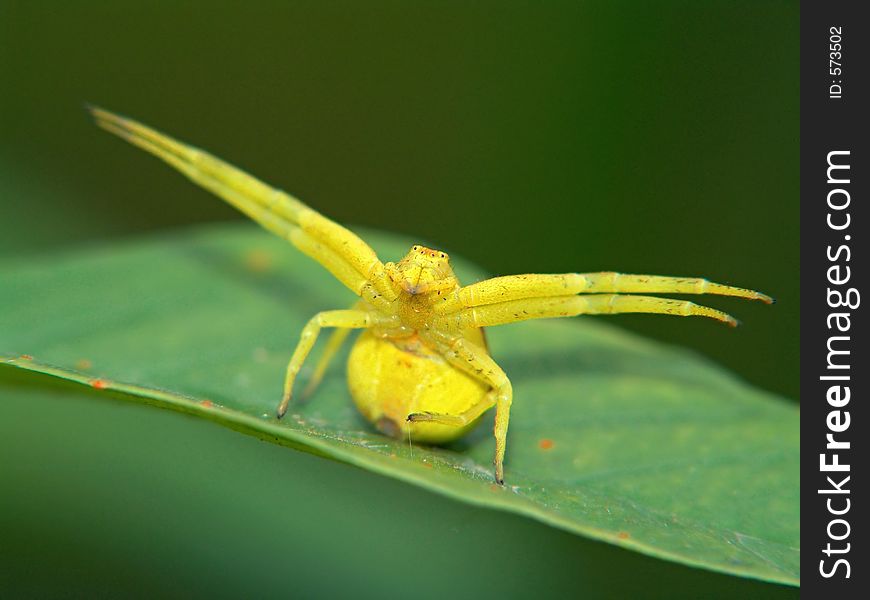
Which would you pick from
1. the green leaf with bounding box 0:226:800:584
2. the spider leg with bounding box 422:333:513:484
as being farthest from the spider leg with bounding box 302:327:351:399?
the spider leg with bounding box 422:333:513:484

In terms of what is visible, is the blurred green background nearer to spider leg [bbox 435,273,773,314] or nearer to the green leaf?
the green leaf

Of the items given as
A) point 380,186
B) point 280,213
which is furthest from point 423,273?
point 380,186

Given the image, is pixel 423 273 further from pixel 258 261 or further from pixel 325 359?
pixel 258 261

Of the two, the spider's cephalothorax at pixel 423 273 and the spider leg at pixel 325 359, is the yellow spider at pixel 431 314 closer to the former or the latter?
the spider's cephalothorax at pixel 423 273

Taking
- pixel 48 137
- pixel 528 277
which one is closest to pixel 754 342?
pixel 528 277

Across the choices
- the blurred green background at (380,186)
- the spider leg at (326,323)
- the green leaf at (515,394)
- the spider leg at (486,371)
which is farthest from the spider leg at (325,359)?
the blurred green background at (380,186)

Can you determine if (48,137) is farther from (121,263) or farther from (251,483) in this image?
(251,483)
